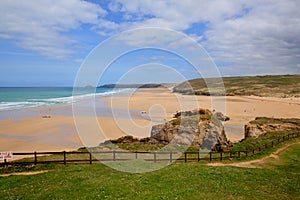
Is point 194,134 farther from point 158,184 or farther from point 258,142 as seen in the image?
point 158,184

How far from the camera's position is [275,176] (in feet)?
50.5

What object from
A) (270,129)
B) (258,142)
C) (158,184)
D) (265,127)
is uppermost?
(265,127)

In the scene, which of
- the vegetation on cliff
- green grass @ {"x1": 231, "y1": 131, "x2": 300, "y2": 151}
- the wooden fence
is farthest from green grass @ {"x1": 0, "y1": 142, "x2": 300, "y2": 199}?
the vegetation on cliff

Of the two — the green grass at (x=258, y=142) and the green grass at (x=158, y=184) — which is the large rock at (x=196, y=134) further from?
the green grass at (x=158, y=184)

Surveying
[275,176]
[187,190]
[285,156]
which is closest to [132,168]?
[187,190]

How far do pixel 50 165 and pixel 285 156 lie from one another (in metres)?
19.4

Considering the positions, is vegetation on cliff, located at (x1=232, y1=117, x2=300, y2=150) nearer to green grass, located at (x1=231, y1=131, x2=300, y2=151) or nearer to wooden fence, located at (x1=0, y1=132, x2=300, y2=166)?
green grass, located at (x1=231, y1=131, x2=300, y2=151)

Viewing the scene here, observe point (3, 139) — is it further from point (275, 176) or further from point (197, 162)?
point (275, 176)

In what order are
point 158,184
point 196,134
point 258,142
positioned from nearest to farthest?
point 158,184, point 196,134, point 258,142

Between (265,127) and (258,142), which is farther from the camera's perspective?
(265,127)

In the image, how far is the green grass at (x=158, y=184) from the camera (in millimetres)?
11602

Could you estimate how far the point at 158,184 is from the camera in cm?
1298

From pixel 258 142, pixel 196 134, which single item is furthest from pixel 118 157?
pixel 258 142

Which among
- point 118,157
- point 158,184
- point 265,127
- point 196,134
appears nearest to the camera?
point 158,184
